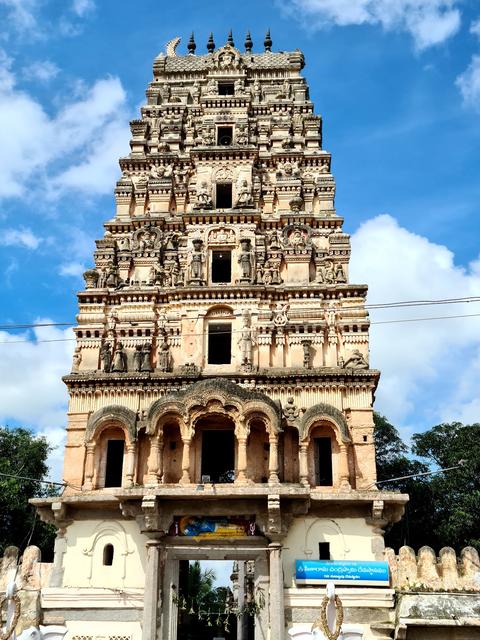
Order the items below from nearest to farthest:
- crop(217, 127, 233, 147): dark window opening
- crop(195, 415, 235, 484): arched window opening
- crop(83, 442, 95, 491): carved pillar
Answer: crop(83, 442, 95, 491): carved pillar, crop(195, 415, 235, 484): arched window opening, crop(217, 127, 233, 147): dark window opening

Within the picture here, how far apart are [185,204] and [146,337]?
6.69 meters

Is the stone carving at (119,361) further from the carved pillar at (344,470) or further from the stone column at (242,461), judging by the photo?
the carved pillar at (344,470)

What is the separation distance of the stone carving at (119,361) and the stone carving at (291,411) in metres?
5.74

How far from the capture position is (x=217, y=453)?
23.9 meters

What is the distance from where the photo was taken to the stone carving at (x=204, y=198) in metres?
26.1

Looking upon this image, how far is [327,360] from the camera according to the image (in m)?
22.6

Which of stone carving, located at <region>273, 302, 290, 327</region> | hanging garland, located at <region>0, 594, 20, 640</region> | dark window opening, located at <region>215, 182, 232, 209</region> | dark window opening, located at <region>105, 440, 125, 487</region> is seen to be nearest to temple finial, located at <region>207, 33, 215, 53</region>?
dark window opening, located at <region>215, 182, 232, 209</region>

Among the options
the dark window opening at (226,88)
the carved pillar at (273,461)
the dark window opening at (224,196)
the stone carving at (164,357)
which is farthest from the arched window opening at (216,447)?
the dark window opening at (226,88)

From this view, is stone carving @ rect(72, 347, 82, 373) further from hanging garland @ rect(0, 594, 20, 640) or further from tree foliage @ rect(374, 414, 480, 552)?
tree foliage @ rect(374, 414, 480, 552)

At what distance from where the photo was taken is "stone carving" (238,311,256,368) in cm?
2228

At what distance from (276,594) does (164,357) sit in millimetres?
8543

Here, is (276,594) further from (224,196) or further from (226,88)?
(226,88)

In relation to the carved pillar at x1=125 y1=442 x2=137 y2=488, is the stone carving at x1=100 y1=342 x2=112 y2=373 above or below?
above

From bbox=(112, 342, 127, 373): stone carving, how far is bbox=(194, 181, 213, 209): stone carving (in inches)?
272
